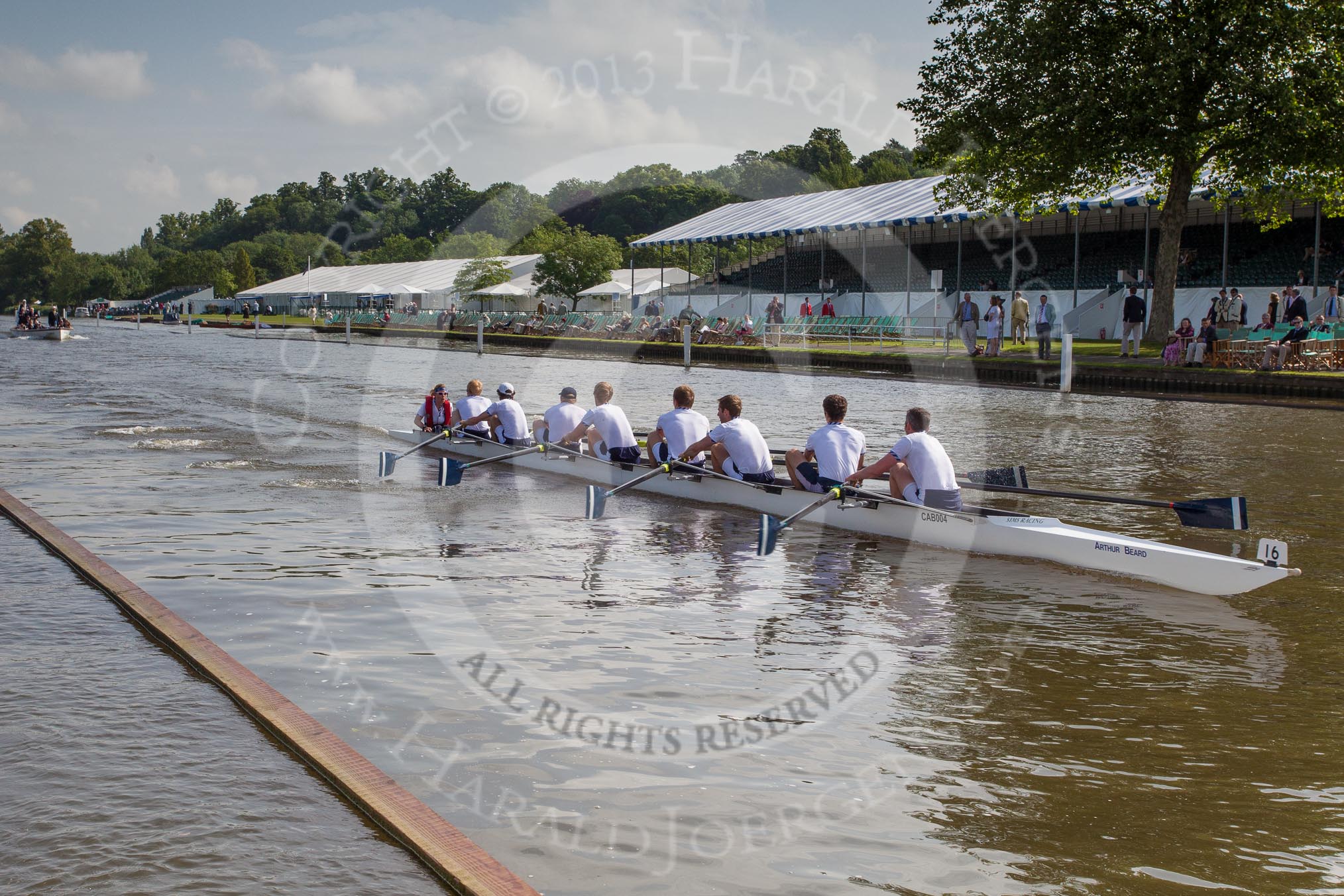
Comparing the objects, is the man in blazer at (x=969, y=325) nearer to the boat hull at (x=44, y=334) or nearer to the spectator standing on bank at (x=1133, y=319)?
the spectator standing on bank at (x=1133, y=319)

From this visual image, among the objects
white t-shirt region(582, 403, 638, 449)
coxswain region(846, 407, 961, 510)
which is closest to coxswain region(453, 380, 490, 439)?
white t-shirt region(582, 403, 638, 449)

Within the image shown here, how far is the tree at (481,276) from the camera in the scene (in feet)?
250

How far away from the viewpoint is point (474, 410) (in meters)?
17.0

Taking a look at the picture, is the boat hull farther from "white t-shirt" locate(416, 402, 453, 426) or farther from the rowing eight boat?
the rowing eight boat

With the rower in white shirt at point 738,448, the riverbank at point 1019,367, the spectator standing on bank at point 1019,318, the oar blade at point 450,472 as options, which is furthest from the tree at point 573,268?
the rower in white shirt at point 738,448

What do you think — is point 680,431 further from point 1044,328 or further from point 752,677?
point 1044,328

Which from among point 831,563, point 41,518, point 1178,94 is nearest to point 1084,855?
point 831,563

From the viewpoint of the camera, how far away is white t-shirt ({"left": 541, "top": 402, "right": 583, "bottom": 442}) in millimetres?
15109

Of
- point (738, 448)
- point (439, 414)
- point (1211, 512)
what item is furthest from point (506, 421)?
point (1211, 512)

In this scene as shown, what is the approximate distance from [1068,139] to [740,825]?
2677cm

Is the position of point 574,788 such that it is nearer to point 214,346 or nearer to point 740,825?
point 740,825

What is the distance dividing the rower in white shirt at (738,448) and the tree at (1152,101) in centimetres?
1851

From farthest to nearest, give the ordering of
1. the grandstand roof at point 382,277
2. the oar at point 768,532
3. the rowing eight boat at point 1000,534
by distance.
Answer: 1. the grandstand roof at point 382,277
2. the oar at point 768,532
3. the rowing eight boat at point 1000,534

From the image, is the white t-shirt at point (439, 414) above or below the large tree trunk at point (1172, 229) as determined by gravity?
below
